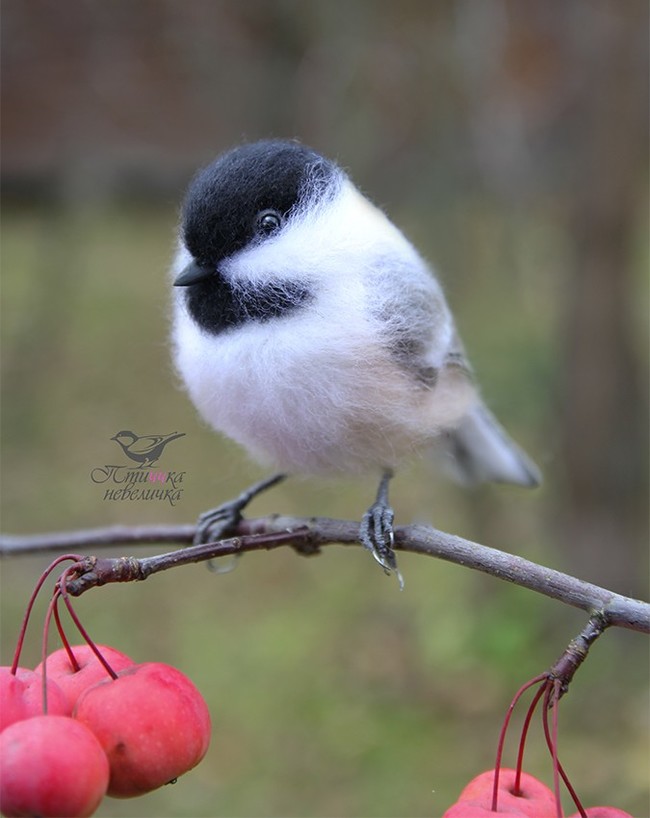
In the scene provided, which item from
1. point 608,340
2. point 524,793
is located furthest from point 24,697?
point 608,340

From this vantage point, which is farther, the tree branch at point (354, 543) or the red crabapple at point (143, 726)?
the tree branch at point (354, 543)

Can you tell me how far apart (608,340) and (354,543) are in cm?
191

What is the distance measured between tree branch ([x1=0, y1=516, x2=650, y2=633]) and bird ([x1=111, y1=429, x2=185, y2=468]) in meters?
0.12

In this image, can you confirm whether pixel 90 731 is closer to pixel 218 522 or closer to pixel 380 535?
pixel 380 535

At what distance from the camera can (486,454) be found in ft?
6.57

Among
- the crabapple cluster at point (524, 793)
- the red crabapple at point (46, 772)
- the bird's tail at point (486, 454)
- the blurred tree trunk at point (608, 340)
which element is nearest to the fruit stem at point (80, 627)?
the red crabapple at point (46, 772)

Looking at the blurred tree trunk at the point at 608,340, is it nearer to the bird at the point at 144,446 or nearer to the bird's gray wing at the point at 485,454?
the bird's gray wing at the point at 485,454

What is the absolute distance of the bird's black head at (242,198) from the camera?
48.5 inches

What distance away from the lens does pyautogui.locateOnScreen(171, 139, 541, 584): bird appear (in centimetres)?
127

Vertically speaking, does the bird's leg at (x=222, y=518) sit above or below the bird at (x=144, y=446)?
below

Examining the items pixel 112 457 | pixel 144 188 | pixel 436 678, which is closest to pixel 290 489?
pixel 436 678

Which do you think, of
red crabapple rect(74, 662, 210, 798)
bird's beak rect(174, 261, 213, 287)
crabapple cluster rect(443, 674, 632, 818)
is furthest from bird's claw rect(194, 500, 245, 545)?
crabapple cluster rect(443, 674, 632, 818)

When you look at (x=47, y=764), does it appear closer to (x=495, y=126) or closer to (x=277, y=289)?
(x=277, y=289)

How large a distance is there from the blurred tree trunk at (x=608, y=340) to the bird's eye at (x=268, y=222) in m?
1.93
